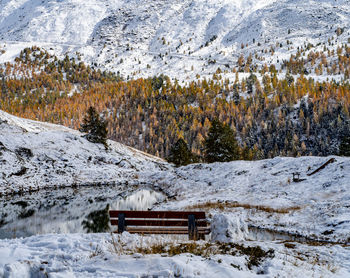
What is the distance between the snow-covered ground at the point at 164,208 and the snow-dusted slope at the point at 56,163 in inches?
7.0

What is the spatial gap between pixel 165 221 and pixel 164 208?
14276 millimetres

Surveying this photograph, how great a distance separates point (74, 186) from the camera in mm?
43281

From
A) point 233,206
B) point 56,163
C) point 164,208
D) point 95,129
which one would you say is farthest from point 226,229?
point 95,129

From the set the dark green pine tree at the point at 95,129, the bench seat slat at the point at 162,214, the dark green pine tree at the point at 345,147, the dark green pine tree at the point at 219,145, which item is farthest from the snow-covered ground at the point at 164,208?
the dark green pine tree at the point at 345,147

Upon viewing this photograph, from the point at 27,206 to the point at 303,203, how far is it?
2640 centimetres

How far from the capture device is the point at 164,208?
25.1 m

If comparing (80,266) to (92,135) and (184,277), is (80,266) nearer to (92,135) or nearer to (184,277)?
(184,277)

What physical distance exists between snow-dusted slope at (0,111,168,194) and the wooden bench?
99.2 ft

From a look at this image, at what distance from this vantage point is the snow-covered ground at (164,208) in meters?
7.04

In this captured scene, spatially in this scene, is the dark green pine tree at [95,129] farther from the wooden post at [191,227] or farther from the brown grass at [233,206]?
the wooden post at [191,227]

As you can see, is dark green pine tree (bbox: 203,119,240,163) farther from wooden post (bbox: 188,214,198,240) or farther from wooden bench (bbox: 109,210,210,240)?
wooden post (bbox: 188,214,198,240)

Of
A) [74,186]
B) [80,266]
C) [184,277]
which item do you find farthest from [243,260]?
[74,186]

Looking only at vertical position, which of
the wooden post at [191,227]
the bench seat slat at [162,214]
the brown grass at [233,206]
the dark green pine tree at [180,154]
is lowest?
the brown grass at [233,206]

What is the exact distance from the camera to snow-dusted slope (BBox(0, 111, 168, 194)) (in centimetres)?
3894
